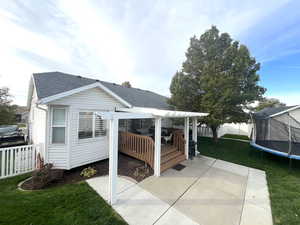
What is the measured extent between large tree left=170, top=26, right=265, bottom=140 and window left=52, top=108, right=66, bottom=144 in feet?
25.1

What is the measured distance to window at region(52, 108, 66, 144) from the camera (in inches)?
203

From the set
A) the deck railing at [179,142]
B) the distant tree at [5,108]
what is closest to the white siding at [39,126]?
the deck railing at [179,142]

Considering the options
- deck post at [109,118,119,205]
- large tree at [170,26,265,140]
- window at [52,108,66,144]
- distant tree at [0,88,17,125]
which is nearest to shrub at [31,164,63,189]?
window at [52,108,66,144]

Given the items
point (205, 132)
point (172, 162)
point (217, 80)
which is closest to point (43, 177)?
point (172, 162)

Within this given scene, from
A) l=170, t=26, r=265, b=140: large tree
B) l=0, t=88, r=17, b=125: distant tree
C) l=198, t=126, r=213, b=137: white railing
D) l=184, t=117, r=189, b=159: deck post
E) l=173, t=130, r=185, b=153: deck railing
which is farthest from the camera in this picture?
l=198, t=126, r=213, b=137: white railing

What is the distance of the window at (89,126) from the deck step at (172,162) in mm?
3592

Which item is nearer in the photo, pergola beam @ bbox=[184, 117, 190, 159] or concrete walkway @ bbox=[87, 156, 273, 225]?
concrete walkway @ bbox=[87, 156, 273, 225]

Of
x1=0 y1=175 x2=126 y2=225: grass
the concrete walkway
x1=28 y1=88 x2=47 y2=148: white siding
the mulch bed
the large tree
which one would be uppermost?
the large tree

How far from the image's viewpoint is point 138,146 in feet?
21.2

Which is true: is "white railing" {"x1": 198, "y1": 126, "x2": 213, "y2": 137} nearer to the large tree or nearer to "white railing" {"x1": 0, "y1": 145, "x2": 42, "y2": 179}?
the large tree

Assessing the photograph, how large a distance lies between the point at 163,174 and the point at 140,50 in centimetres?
899

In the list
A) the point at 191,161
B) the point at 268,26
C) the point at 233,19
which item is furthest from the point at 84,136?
the point at 268,26

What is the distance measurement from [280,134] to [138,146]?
8471 mm

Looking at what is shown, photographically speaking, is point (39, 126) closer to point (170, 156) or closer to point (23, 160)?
point (23, 160)
